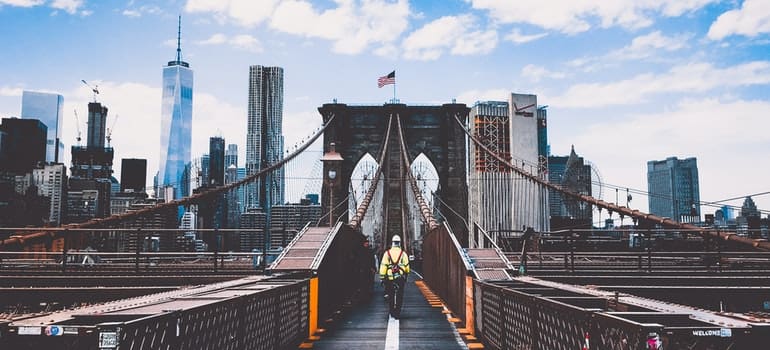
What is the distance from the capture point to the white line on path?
898cm

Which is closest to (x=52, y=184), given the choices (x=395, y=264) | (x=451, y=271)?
(x=451, y=271)

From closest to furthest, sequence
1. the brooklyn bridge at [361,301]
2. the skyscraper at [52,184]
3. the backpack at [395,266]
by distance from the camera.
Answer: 1. the brooklyn bridge at [361,301]
2. the backpack at [395,266]
3. the skyscraper at [52,184]

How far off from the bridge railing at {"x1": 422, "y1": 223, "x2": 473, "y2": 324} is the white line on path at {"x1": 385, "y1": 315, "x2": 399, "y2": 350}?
1.23 m

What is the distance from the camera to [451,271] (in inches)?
532

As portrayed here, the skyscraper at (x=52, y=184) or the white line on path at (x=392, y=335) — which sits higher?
the skyscraper at (x=52, y=184)

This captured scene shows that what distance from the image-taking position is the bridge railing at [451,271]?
1117cm

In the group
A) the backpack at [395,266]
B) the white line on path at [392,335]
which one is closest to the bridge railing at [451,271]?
the backpack at [395,266]

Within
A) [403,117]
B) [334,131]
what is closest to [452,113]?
[403,117]

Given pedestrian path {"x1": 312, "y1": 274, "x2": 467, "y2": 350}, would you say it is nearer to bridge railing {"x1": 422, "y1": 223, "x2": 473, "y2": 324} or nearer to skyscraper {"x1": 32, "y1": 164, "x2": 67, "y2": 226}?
bridge railing {"x1": 422, "y1": 223, "x2": 473, "y2": 324}

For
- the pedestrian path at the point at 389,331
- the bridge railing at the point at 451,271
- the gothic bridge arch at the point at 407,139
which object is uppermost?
the gothic bridge arch at the point at 407,139

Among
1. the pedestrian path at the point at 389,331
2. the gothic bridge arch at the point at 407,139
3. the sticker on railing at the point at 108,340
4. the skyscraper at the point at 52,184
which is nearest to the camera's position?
the sticker on railing at the point at 108,340

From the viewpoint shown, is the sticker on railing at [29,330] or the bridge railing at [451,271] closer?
the sticker on railing at [29,330]

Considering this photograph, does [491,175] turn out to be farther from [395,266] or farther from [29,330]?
[29,330]

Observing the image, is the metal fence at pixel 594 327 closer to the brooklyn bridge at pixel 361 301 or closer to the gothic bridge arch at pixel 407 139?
the brooklyn bridge at pixel 361 301
